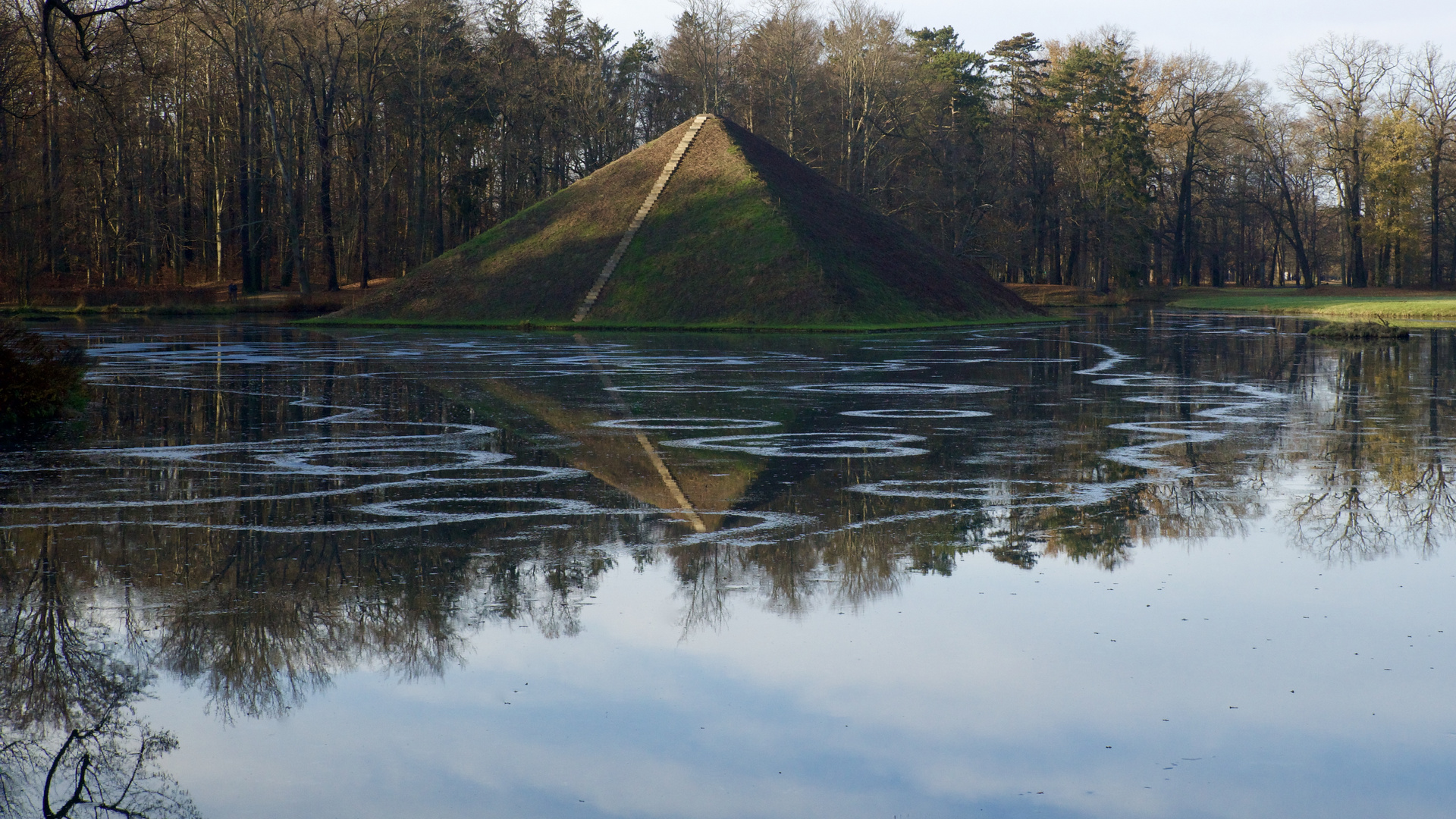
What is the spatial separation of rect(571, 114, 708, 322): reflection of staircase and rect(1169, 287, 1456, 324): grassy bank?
92.5 feet

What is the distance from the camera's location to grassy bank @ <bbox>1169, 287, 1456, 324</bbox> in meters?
52.4

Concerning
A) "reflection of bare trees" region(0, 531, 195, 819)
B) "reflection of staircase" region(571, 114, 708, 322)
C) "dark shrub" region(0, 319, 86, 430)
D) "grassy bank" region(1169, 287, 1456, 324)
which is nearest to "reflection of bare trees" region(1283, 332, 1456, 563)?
"reflection of bare trees" region(0, 531, 195, 819)

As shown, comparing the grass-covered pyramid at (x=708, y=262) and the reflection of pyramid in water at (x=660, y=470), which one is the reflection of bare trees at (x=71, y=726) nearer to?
the reflection of pyramid in water at (x=660, y=470)

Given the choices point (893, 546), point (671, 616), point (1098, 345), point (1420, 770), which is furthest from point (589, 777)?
point (1098, 345)

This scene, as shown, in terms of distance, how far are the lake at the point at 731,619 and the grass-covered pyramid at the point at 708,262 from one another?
1252 inches

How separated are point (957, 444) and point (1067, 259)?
8285cm

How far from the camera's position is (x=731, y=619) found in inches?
262

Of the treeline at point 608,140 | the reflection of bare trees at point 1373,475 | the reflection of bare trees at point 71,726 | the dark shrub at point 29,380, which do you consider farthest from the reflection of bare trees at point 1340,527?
the treeline at point 608,140

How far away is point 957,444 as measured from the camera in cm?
1335

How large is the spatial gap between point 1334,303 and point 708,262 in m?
34.1

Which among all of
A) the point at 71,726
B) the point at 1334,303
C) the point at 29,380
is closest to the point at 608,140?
the point at 1334,303

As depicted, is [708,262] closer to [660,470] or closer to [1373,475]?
[660,470]

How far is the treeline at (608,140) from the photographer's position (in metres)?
60.8

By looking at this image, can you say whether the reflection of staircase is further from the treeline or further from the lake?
the lake
